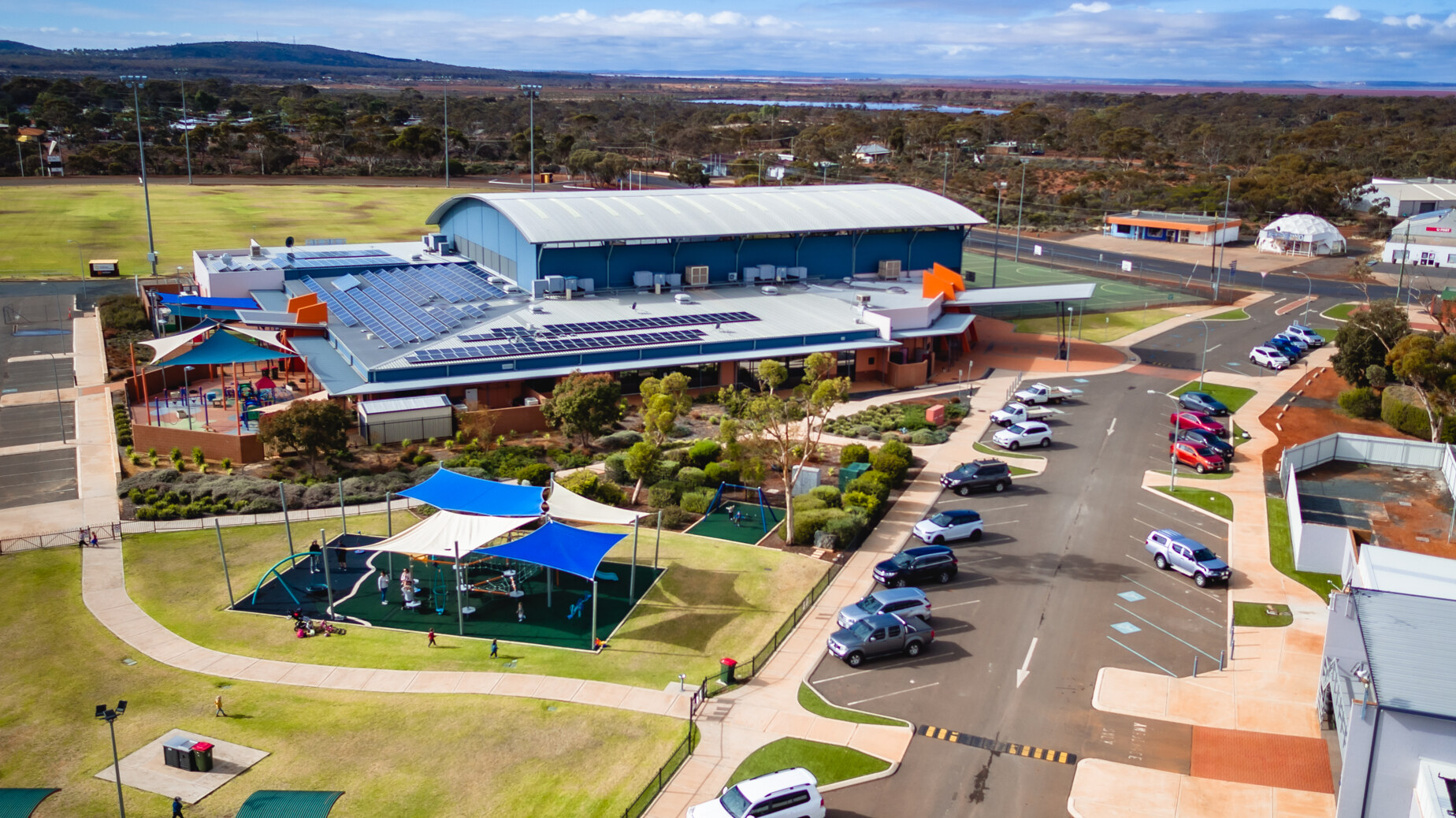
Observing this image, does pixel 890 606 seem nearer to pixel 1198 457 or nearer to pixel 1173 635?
pixel 1173 635

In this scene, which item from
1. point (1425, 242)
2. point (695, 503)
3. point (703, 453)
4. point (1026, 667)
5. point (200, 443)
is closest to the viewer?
point (1026, 667)

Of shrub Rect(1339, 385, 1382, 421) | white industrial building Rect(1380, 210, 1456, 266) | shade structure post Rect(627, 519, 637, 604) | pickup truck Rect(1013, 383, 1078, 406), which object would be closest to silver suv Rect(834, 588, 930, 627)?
shade structure post Rect(627, 519, 637, 604)

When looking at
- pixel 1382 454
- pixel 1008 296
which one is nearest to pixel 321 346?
pixel 1008 296

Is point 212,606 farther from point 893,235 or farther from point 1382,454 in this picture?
point 893,235

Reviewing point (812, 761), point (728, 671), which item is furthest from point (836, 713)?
point (728, 671)

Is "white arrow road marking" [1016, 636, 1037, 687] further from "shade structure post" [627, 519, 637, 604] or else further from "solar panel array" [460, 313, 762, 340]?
"solar panel array" [460, 313, 762, 340]

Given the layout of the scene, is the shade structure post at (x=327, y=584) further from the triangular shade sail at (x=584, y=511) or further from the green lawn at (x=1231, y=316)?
the green lawn at (x=1231, y=316)

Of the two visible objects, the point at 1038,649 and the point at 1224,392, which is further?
the point at 1224,392
